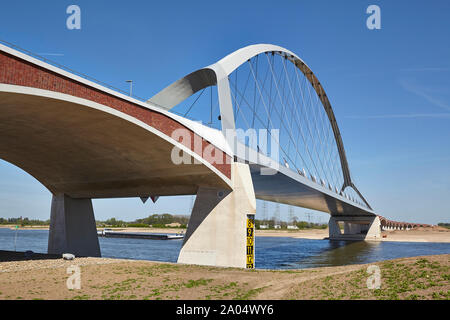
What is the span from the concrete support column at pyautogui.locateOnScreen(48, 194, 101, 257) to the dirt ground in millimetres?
15710

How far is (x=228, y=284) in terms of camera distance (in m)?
A: 16.1

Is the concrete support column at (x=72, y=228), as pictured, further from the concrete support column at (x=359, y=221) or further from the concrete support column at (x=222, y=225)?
the concrete support column at (x=359, y=221)

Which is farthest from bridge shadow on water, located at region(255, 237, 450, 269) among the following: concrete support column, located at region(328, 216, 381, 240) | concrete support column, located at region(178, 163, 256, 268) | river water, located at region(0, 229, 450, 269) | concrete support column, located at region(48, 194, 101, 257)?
concrete support column, located at region(328, 216, 381, 240)

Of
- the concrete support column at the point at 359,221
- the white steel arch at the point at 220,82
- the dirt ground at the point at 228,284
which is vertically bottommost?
the concrete support column at the point at 359,221

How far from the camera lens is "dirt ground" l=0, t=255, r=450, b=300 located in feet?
38.7

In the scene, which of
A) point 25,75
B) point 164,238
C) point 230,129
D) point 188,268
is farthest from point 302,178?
point 164,238

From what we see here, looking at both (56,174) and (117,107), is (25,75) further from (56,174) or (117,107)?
(56,174)

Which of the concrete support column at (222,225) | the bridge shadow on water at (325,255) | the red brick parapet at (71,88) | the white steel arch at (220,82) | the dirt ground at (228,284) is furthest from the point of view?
the bridge shadow on water at (325,255)

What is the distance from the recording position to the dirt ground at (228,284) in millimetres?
11797

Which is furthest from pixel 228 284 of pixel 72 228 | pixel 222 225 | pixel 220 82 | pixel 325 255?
pixel 325 255

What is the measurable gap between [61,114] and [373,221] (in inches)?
3680

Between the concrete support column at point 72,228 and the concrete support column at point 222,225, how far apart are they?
13307mm

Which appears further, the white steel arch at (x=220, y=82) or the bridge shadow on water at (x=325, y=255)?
the bridge shadow on water at (x=325, y=255)

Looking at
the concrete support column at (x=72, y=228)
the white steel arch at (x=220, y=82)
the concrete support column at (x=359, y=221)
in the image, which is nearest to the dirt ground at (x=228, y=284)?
the white steel arch at (x=220, y=82)
